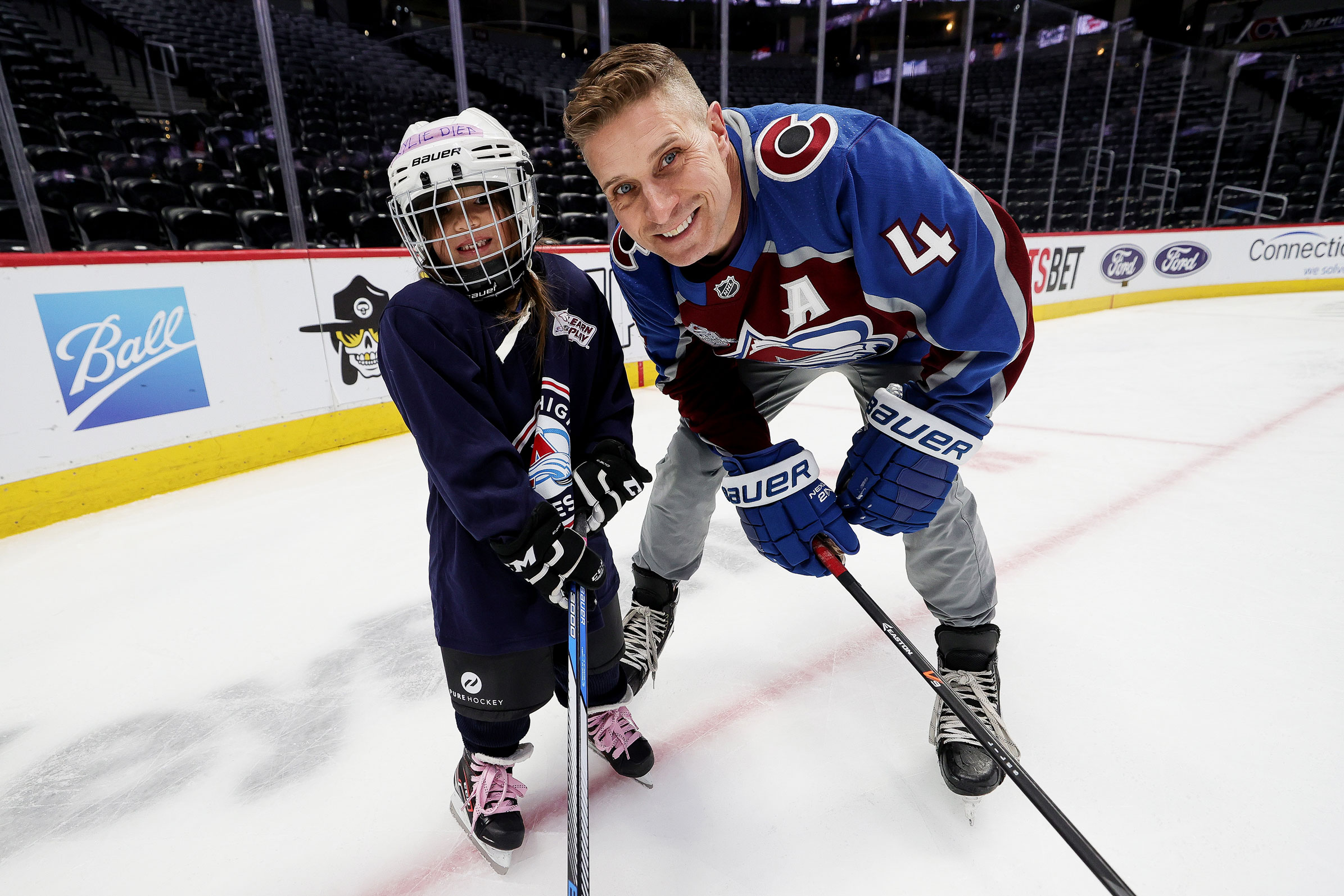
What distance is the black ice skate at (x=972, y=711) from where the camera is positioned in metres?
1.05

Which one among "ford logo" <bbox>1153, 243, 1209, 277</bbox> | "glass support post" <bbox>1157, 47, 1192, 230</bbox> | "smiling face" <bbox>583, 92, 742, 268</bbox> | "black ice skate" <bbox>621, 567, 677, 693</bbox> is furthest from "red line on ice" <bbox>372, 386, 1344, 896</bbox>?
"glass support post" <bbox>1157, 47, 1192, 230</bbox>

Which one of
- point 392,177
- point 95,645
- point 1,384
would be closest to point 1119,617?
point 392,177

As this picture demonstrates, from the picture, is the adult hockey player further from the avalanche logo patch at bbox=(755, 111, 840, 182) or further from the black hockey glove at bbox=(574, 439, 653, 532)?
the black hockey glove at bbox=(574, 439, 653, 532)

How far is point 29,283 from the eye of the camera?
2191mm

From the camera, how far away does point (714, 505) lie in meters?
1.43

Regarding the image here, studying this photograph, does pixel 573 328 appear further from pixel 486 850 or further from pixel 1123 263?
pixel 1123 263

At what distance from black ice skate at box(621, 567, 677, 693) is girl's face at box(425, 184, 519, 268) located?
76cm

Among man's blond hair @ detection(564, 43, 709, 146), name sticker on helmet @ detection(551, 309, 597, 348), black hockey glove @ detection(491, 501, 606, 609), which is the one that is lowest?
black hockey glove @ detection(491, 501, 606, 609)

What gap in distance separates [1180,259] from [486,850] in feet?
30.8

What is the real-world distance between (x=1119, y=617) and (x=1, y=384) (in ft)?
10.6

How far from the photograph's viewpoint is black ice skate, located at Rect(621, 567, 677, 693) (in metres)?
1.36

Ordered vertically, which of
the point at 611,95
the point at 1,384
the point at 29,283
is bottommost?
the point at 1,384

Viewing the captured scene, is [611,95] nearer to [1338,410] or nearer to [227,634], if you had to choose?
[227,634]

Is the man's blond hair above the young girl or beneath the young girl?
above
